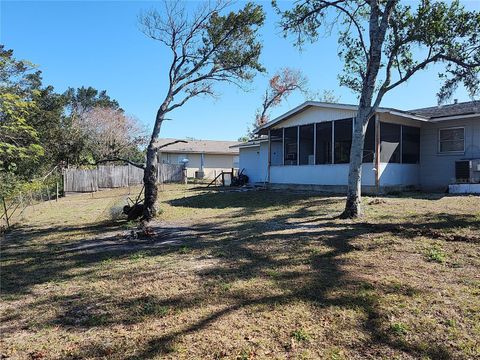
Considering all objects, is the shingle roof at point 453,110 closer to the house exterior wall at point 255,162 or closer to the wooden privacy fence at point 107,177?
the house exterior wall at point 255,162

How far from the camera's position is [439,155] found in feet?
48.9

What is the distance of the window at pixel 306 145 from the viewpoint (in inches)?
637

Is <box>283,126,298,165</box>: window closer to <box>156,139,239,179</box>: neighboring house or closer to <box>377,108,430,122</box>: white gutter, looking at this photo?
<box>377,108,430,122</box>: white gutter

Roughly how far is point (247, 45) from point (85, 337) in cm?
1105

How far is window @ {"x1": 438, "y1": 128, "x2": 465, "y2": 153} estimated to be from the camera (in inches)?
564

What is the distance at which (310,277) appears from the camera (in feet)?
16.8

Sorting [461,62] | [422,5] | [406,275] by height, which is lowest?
[406,275]

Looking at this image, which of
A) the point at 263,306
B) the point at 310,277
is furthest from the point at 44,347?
the point at 310,277

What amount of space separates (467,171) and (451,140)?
1770 mm

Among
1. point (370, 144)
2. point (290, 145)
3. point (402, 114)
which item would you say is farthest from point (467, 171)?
point (290, 145)

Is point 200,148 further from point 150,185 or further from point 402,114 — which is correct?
point 150,185

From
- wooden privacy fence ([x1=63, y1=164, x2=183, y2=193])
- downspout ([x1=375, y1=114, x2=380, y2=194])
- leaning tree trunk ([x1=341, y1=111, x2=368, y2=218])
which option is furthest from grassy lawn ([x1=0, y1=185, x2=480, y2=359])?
wooden privacy fence ([x1=63, y1=164, x2=183, y2=193])

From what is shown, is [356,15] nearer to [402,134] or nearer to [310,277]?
[402,134]

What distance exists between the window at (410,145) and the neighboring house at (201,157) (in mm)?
22540
